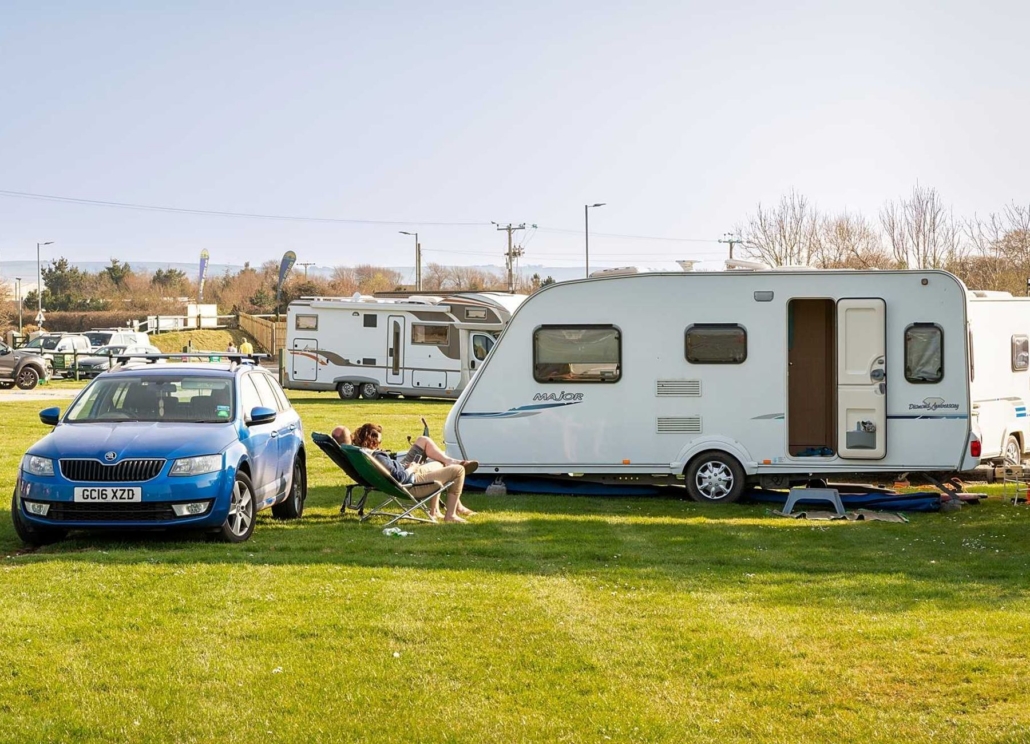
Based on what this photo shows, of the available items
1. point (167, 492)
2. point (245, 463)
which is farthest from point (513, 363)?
point (167, 492)

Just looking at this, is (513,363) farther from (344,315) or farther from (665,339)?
(344,315)

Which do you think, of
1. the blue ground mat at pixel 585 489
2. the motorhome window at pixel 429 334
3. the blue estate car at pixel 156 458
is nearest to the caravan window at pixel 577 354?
the blue ground mat at pixel 585 489

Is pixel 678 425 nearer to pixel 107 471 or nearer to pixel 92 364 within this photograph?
pixel 107 471

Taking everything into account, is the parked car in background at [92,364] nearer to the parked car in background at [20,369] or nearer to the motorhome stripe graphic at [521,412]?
the parked car in background at [20,369]

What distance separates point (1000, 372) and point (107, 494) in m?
11.3

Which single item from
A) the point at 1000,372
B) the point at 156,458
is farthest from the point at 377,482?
the point at 1000,372

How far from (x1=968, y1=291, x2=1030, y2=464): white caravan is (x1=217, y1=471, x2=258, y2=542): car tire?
8699 millimetres

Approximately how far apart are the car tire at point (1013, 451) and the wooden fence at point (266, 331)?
50138 mm

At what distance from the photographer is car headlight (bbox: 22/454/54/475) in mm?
10289

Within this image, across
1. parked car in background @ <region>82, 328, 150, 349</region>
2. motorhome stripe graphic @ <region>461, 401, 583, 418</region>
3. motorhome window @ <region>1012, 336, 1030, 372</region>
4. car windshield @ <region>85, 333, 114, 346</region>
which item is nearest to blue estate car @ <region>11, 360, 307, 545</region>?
motorhome stripe graphic @ <region>461, 401, 583, 418</region>

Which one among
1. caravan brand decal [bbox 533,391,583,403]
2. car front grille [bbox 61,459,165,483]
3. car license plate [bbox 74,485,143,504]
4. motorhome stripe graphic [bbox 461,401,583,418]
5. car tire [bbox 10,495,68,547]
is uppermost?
caravan brand decal [bbox 533,391,583,403]

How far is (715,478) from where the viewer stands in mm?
14719

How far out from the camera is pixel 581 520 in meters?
13.0

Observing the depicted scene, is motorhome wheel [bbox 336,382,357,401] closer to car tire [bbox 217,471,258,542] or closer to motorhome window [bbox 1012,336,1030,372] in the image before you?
motorhome window [bbox 1012,336,1030,372]
